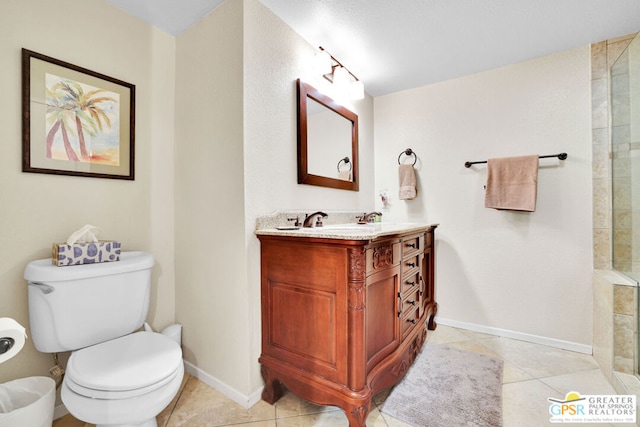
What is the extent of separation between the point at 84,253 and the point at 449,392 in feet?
6.64

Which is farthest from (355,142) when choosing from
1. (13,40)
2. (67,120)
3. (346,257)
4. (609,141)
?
(13,40)

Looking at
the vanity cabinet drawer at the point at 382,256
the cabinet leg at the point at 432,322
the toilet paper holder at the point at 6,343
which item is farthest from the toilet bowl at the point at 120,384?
the cabinet leg at the point at 432,322

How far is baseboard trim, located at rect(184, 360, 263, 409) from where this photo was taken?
1.46 meters

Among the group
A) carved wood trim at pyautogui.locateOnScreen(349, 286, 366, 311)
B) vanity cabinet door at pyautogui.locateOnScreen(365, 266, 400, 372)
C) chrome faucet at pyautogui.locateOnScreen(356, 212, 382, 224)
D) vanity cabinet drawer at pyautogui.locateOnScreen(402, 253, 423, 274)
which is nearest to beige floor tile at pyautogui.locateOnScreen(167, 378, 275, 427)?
vanity cabinet door at pyautogui.locateOnScreen(365, 266, 400, 372)

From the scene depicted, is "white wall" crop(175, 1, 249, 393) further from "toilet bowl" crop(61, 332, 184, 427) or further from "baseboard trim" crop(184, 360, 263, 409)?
"toilet bowl" crop(61, 332, 184, 427)

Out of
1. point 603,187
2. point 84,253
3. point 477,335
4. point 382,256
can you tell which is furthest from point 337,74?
point 477,335

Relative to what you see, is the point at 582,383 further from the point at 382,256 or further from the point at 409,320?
the point at 382,256

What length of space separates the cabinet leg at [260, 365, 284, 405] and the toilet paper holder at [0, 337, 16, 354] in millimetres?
1030

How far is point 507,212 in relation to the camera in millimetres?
2232

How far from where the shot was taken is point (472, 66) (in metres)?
2.25

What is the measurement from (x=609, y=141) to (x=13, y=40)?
3466 millimetres

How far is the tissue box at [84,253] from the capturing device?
1234 mm

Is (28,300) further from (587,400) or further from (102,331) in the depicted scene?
(587,400)

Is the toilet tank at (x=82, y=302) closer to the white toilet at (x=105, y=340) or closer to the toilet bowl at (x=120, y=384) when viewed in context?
the white toilet at (x=105, y=340)
